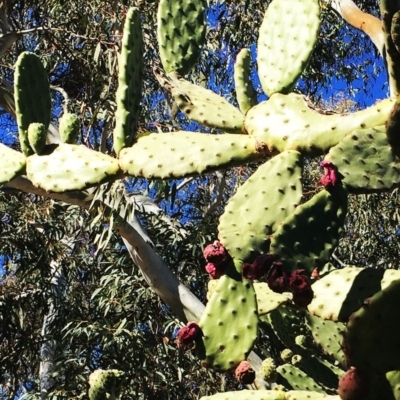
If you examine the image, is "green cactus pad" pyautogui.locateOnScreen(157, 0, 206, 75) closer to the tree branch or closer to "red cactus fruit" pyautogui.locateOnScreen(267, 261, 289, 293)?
"red cactus fruit" pyautogui.locateOnScreen(267, 261, 289, 293)

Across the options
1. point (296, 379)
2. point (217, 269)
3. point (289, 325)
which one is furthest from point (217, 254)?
point (289, 325)

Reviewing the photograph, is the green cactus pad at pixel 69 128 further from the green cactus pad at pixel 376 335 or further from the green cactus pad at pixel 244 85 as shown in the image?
the green cactus pad at pixel 376 335

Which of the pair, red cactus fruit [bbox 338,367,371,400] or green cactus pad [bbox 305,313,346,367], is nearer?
red cactus fruit [bbox 338,367,371,400]

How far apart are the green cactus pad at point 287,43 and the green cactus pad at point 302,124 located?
82 millimetres

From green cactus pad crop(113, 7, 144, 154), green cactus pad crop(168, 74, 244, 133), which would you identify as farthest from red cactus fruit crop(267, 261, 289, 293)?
green cactus pad crop(113, 7, 144, 154)

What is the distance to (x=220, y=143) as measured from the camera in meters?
1.92

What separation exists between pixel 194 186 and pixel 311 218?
6.17 metres

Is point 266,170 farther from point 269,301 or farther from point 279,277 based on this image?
point 269,301

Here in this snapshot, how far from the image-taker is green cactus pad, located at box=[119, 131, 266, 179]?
1905 mm

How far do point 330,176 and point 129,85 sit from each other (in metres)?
0.73

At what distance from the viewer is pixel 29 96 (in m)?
2.38

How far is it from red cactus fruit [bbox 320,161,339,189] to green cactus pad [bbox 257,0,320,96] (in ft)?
1.56

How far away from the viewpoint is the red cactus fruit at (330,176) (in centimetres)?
160

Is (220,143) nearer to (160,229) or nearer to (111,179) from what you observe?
(111,179)
